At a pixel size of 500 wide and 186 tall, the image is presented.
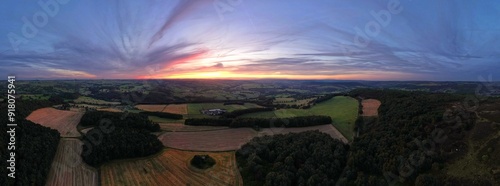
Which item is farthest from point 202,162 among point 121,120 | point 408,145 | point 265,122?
point 408,145

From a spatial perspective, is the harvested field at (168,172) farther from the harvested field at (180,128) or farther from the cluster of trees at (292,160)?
the harvested field at (180,128)

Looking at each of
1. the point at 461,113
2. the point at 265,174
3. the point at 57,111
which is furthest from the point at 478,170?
the point at 57,111

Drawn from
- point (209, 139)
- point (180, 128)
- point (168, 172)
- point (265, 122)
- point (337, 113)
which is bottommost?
point (168, 172)

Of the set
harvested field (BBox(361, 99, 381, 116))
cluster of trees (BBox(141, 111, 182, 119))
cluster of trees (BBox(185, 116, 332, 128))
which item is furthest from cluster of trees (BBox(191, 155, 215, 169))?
harvested field (BBox(361, 99, 381, 116))

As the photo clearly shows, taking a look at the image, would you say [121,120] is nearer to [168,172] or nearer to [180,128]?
[180,128]

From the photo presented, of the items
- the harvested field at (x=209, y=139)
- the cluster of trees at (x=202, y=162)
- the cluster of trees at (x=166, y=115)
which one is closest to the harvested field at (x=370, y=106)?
the harvested field at (x=209, y=139)

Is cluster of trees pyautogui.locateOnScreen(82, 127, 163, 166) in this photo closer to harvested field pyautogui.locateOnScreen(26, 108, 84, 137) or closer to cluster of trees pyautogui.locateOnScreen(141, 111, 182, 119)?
harvested field pyautogui.locateOnScreen(26, 108, 84, 137)
